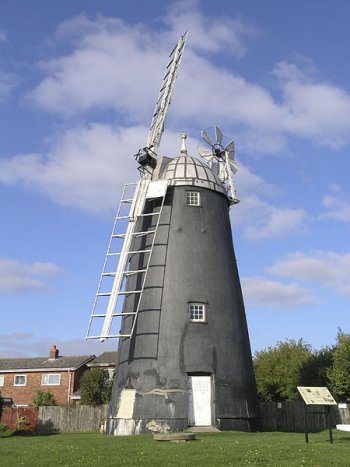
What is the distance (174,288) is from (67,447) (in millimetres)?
8649

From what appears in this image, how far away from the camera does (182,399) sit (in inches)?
793

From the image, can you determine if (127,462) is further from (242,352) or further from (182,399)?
(242,352)

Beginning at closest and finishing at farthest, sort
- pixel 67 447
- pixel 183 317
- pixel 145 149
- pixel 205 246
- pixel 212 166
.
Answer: pixel 67 447 → pixel 183 317 → pixel 205 246 → pixel 145 149 → pixel 212 166

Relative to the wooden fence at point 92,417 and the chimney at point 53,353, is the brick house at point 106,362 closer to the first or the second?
the chimney at point 53,353

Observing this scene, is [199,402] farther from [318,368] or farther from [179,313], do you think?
[318,368]

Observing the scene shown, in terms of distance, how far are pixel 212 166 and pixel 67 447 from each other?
17.8m

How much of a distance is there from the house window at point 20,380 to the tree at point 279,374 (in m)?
21.0

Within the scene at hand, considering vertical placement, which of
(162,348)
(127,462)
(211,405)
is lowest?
(127,462)

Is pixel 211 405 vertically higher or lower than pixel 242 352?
Answer: lower

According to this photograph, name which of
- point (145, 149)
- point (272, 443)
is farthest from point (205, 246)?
point (272, 443)

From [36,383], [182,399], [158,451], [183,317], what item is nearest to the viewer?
[158,451]

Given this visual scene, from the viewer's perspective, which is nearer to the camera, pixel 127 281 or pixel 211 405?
pixel 211 405

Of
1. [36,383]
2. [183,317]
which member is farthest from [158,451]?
[36,383]

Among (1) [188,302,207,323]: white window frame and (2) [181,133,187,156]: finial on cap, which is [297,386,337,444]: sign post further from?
(2) [181,133,187,156]: finial on cap
